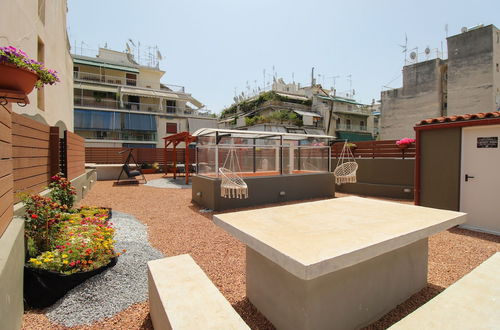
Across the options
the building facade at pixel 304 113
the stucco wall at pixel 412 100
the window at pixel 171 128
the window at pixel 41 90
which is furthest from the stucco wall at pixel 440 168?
the window at pixel 171 128

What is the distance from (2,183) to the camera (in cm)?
229

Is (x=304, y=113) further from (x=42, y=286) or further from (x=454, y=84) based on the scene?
(x=42, y=286)

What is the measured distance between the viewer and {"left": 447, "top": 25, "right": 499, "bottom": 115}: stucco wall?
17.6 meters

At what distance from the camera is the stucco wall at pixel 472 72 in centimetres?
1761

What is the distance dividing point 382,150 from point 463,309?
9526 millimetres

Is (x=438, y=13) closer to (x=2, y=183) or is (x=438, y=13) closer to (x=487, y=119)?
(x=487, y=119)

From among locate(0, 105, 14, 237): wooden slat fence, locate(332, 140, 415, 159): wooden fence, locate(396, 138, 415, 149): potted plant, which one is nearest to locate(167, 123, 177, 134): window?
locate(332, 140, 415, 159): wooden fence

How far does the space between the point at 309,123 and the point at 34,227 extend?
30.4m

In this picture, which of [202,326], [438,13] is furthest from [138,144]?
[202,326]

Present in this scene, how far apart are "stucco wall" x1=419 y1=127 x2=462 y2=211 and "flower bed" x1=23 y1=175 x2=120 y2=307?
706 cm

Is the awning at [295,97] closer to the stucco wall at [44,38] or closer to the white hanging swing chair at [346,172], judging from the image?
the white hanging swing chair at [346,172]

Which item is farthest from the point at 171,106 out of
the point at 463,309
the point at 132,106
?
the point at 463,309

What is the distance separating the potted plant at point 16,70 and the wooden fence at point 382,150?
35.4 ft

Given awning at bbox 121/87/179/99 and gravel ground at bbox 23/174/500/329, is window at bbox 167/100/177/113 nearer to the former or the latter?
awning at bbox 121/87/179/99
